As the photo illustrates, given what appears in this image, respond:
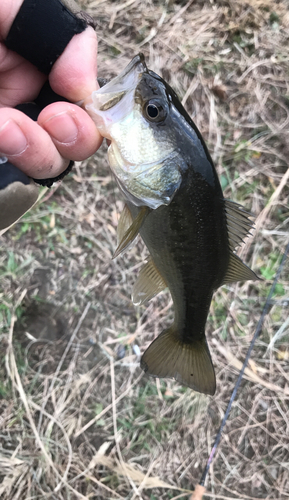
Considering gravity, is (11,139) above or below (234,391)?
above

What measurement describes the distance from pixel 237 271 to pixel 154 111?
741mm

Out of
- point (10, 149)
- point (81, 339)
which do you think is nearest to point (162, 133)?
point (10, 149)

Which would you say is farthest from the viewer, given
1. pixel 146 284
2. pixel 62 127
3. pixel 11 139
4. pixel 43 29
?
pixel 146 284

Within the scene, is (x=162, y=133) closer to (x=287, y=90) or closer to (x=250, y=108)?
(x=250, y=108)

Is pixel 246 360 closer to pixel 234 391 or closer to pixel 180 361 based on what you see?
pixel 234 391

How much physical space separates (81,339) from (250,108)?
2394 mm

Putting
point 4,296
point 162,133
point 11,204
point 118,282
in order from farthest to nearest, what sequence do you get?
point 118,282, point 4,296, point 162,133, point 11,204

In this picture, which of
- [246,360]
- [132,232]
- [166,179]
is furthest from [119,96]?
[246,360]

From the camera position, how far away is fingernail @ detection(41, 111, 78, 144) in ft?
3.92

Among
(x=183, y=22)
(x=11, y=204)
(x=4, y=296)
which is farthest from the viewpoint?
(x=183, y=22)

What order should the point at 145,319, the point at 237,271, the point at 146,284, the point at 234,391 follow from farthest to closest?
the point at 145,319, the point at 234,391, the point at 146,284, the point at 237,271

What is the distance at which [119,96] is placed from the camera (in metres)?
1.27

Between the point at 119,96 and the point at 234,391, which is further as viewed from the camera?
the point at 234,391

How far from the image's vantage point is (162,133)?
1.31 metres
